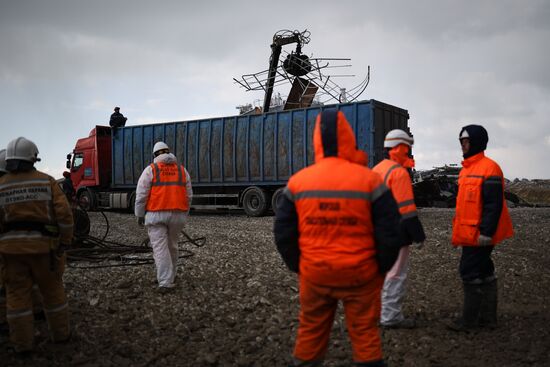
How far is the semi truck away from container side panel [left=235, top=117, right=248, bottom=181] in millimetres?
33

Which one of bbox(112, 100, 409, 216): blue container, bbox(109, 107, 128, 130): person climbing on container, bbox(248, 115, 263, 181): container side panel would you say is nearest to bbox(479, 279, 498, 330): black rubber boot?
bbox(112, 100, 409, 216): blue container

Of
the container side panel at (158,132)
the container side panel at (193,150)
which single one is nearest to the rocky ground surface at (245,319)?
the container side panel at (193,150)

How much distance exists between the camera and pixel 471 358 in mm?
3604

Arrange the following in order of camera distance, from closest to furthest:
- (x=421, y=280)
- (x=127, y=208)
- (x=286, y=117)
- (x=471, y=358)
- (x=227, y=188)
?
(x=471, y=358)
(x=421, y=280)
(x=286, y=117)
(x=227, y=188)
(x=127, y=208)

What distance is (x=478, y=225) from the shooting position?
13.2 feet

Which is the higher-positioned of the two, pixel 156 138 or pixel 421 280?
pixel 156 138

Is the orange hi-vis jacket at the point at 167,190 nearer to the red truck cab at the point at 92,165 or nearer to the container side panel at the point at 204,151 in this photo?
the container side panel at the point at 204,151

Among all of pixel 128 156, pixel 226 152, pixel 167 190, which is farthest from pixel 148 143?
pixel 167 190

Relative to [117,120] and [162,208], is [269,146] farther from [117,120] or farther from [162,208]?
[162,208]

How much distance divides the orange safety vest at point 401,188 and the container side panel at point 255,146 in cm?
1099

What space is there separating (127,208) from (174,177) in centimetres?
1295

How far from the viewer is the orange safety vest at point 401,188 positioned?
3842 mm

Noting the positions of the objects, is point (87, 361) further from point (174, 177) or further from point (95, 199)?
point (95, 199)

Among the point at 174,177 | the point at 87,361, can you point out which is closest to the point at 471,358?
the point at 87,361
